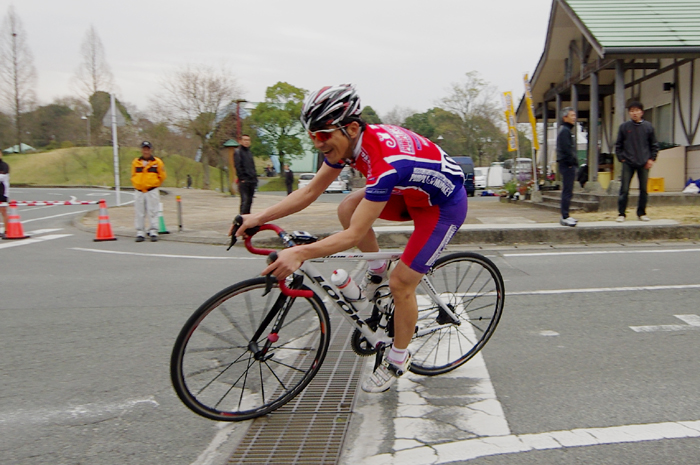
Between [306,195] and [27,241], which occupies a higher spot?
[306,195]

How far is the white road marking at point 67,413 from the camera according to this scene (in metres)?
3.18

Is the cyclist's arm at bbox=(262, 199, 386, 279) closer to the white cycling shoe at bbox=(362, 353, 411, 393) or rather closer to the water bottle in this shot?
the water bottle

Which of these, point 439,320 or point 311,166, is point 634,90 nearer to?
point 439,320

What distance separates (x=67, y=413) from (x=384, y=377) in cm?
176

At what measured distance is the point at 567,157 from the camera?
10000 mm

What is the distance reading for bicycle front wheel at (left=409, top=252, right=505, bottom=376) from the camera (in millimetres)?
3807

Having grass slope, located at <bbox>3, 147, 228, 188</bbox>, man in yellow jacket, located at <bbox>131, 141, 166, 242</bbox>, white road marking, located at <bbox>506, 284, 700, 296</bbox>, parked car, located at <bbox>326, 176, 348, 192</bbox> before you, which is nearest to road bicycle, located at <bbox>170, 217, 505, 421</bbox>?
white road marking, located at <bbox>506, 284, 700, 296</bbox>

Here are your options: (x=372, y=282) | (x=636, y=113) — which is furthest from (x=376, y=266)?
(x=636, y=113)

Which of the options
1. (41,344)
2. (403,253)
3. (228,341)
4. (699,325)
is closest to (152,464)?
(228,341)

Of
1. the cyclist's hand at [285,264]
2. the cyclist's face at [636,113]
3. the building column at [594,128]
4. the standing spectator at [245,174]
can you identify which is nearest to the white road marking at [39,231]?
the standing spectator at [245,174]

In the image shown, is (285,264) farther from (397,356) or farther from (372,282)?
(397,356)

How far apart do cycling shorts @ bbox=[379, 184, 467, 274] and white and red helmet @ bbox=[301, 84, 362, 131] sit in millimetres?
738

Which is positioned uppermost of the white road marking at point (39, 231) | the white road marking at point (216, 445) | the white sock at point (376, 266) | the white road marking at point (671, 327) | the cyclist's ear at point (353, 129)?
the cyclist's ear at point (353, 129)

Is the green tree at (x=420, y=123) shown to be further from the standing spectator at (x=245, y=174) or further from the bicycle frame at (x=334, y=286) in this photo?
the bicycle frame at (x=334, y=286)
